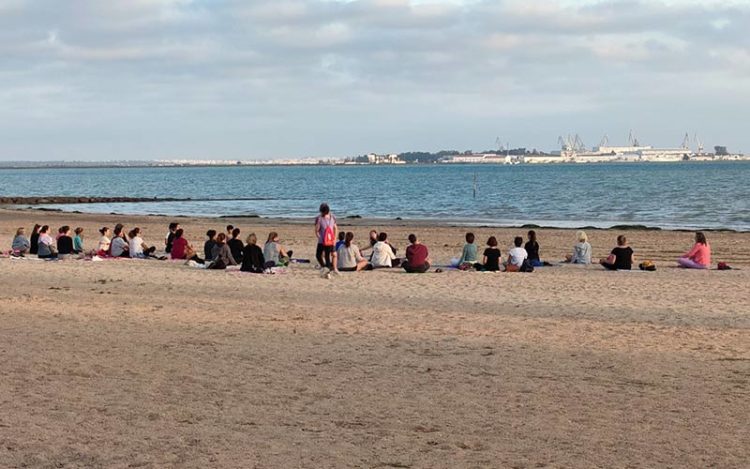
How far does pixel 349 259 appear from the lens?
62.5ft

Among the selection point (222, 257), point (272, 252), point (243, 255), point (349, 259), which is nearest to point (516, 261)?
point (349, 259)

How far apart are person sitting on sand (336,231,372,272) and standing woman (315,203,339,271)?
0.62 metres

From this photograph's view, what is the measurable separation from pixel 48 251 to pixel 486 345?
14.3 meters

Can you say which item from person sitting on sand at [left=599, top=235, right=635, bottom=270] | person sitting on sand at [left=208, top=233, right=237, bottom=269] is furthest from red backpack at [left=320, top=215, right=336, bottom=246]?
person sitting on sand at [left=599, top=235, right=635, bottom=270]

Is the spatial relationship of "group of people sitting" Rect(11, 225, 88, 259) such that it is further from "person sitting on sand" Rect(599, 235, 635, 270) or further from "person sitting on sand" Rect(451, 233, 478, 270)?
"person sitting on sand" Rect(599, 235, 635, 270)


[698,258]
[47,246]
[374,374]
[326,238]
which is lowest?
[374,374]

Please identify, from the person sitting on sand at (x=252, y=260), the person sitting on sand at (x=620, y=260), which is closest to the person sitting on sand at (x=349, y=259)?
the person sitting on sand at (x=252, y=260)

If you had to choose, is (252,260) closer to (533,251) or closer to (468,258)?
(468,258)

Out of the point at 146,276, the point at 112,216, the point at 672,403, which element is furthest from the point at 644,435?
the point at 112,216

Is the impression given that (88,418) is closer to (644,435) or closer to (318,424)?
(318,424)

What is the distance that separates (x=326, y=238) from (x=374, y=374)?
8.96 metres

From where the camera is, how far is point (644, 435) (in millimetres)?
7219

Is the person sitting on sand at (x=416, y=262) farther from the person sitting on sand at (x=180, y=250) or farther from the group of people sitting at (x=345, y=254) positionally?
the person sitting on sand at (x=180, y=250)

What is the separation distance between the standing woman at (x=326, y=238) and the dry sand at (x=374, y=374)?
1246 millimetres
